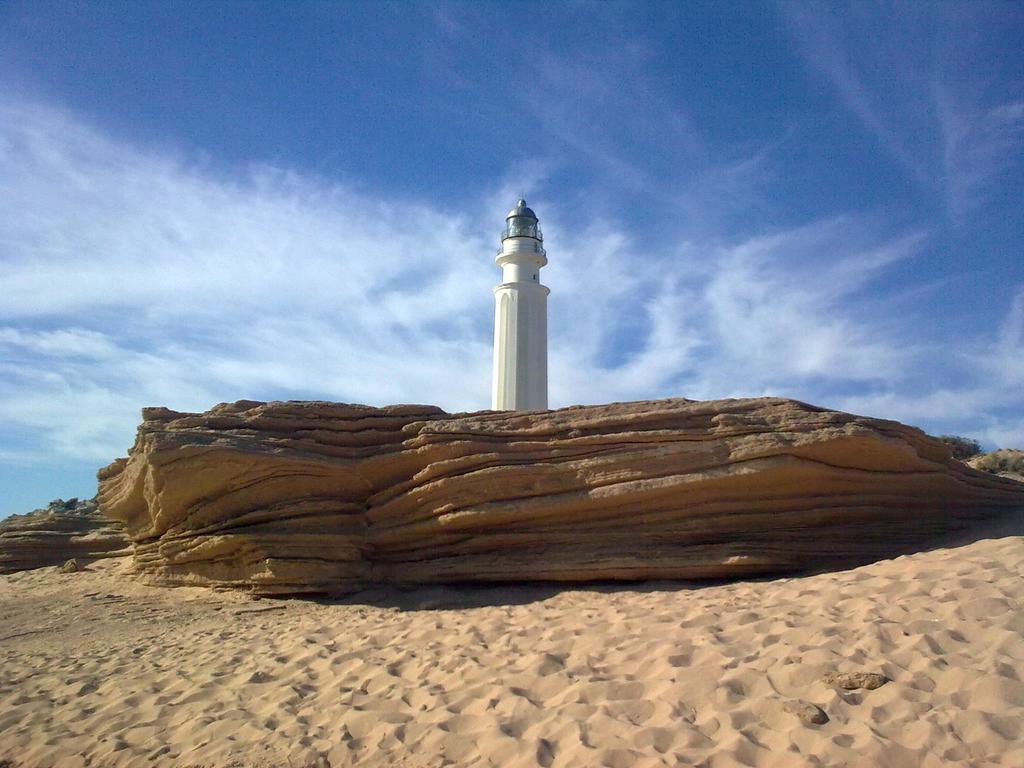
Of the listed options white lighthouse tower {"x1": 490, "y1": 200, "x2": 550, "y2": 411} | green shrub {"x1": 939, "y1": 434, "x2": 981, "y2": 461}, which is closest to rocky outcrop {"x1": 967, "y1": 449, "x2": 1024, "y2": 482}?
green shrub {"x1": 939, "y1": 434, "x2": 981, "y2": 461}

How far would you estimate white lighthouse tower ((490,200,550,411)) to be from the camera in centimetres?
2372

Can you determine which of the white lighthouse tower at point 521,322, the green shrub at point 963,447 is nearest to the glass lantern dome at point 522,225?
the white lighthouse tower at point 521,322

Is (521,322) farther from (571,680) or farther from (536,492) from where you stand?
(571,680)

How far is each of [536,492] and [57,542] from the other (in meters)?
9.12

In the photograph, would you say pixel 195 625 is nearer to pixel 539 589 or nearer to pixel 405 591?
pixel 405 591

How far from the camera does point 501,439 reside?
9.32m

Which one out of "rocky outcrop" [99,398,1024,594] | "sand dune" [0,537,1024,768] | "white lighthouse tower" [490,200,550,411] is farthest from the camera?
"white lighthouse tower" [490,200,550,411]

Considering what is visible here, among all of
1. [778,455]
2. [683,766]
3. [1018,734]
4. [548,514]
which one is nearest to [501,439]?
[548,514]

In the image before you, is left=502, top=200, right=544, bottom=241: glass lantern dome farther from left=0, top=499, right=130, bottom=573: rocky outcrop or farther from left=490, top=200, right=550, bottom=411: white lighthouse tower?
left=0, top=499, right=130, bottom=573: rocky outcrop

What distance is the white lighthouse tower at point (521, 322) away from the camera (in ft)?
77.8

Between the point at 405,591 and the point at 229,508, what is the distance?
8.15ft

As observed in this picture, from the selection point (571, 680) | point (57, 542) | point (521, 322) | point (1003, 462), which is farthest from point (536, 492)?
point (521, 322)

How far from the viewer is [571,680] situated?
5.57m

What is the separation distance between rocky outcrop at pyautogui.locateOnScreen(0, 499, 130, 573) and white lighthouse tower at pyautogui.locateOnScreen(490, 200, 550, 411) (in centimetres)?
1272
